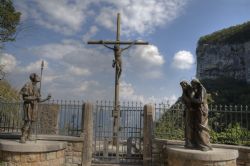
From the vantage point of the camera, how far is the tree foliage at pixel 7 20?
675 inches

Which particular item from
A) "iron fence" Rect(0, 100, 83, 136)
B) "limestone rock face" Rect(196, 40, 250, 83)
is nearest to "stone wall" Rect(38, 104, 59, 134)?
"iron fence" Rect(0, 100, 83, 136)

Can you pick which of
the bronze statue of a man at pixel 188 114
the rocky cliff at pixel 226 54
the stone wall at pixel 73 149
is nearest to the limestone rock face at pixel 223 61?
the rocky cliff at pixel 226 54

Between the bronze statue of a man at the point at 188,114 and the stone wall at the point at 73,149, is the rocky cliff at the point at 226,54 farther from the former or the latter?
the bronze statue of a man at the point at 188,114

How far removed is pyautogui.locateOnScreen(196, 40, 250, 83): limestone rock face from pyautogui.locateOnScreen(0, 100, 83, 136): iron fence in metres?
57.2

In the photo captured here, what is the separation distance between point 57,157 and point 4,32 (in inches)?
408

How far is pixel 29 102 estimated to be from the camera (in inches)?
363

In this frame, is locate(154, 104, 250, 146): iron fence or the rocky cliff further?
the rocky cliff

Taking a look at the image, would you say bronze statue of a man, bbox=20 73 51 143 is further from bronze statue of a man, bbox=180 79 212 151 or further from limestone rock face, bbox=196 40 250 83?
limestone rock face, bbox=196 40 250 83

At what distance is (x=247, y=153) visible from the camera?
9094mm

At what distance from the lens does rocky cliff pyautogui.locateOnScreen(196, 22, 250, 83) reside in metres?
67.8

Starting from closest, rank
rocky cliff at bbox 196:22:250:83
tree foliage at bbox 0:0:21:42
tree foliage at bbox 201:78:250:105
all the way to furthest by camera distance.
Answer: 1. tree foliage at bbox 0:0:21:42
2. tree foliage at bbox 201:78:250:105
3. rocky cliff at bbox 196:22:250:83

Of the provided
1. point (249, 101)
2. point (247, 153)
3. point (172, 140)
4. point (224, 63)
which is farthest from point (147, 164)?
point (224, 63)

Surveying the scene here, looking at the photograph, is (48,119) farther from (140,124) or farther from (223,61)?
(223,61)

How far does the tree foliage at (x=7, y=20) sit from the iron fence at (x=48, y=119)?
6.69 m
